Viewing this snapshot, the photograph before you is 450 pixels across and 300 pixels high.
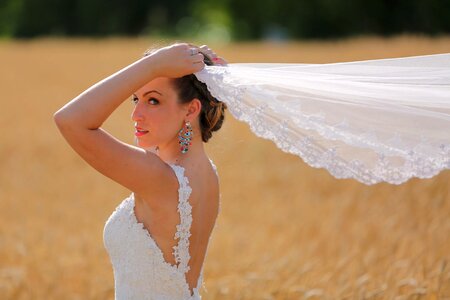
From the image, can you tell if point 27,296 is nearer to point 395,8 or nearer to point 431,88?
point 431,88

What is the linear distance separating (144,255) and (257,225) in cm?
563

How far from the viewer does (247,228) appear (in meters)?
8.43

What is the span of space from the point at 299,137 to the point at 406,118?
446 mm

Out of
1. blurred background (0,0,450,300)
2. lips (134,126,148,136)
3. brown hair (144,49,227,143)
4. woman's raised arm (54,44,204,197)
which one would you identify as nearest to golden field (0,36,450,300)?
blurred background (0,0,450,300)

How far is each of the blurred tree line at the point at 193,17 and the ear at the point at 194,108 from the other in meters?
33.4

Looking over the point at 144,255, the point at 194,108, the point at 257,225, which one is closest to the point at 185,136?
the point at 194,108

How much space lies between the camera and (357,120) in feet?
11.0

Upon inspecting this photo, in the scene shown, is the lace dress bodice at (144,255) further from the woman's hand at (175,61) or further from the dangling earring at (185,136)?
the woman's hand at (175,61)

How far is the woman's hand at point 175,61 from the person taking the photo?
2791mm

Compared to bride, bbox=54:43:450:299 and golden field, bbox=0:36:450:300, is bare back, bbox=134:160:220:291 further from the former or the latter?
golden field, bbox=0:36:450:300

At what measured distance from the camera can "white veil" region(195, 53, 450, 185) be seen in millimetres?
3178

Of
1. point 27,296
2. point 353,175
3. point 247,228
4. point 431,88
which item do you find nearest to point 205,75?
point 353,175

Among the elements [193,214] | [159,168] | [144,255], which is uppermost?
[159,168]

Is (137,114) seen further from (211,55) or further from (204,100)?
(211,55)
